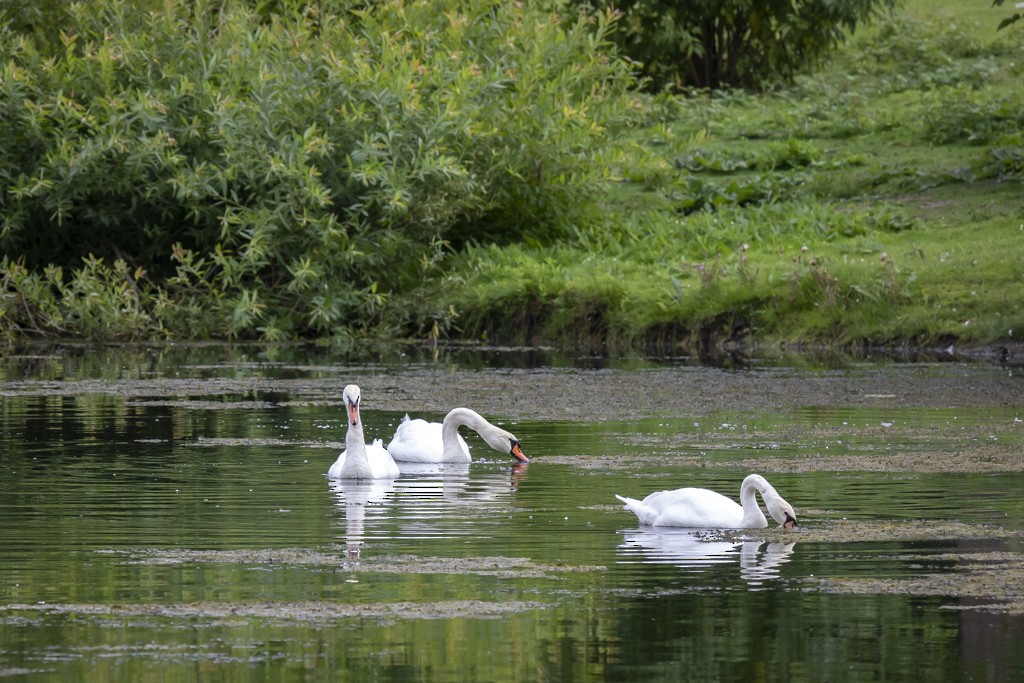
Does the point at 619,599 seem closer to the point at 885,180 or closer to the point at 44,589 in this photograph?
the point at 44,589

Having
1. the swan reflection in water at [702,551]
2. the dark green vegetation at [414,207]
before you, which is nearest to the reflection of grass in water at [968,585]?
the swan reflection in water at [702,551]

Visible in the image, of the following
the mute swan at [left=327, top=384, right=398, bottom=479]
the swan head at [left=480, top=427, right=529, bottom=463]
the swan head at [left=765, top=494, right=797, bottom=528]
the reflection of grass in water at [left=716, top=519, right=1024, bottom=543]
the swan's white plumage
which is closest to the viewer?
the reflection of grass in water at [left=716, top=519, right=1024, bottom=543]

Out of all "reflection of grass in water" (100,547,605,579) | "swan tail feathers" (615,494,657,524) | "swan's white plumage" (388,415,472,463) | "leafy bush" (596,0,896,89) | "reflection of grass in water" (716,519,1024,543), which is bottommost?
"reflection of grass in water" (100,547,605,579)

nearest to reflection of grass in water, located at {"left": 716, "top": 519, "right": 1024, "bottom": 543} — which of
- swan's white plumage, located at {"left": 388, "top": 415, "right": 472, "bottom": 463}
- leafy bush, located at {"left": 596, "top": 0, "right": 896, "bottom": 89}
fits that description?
swan's white plumage, located at {"left": 388, "top": 415, "right": 472, "bottom": 463}

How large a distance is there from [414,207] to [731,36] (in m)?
16.1

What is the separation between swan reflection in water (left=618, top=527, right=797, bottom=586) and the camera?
10734mm

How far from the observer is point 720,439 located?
17016 mm

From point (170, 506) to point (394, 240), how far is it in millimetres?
16839

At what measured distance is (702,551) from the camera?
1144 centimetres

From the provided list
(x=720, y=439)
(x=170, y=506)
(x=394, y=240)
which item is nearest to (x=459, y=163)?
(x=394, y=240)

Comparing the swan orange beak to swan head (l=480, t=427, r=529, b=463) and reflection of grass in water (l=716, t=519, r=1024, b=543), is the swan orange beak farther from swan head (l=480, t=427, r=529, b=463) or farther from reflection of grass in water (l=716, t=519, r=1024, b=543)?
reflection of grass in water (l=716, t=519, r=1024, b=543)

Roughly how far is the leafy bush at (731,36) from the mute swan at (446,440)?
2451 centimetres

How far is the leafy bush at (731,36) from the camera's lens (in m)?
41.4

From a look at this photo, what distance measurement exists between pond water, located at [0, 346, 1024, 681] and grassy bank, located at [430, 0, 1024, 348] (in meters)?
5.08
